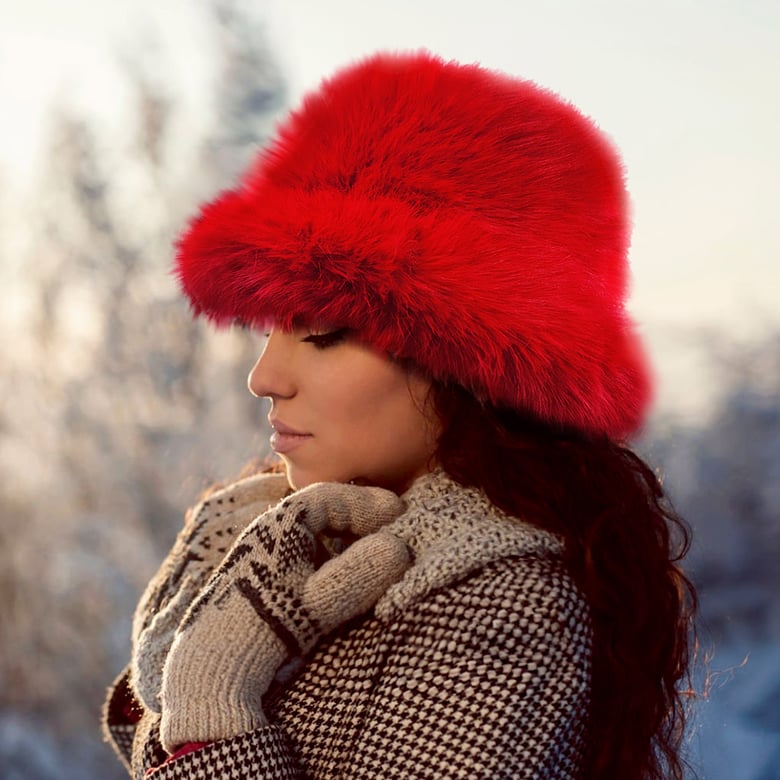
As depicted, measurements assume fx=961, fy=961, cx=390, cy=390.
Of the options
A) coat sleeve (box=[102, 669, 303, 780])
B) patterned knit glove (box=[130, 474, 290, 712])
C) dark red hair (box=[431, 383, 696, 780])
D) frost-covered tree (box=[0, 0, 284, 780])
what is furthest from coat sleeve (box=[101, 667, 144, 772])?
frost-covered tree (box=[0, 0, 284, 780])

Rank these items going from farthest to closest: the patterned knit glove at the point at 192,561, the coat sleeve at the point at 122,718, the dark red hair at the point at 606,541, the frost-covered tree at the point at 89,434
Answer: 1. the frost-covered tree at the point at 89,434
2. the coat sleeve at the point at 122,718
3. the patterned knit glove at the point at 192,561
4. the dark red hair at the point at 606,541

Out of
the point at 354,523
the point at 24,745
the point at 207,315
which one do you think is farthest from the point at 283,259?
the point at 24,745

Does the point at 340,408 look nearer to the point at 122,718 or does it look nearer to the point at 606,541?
the point at 606,541

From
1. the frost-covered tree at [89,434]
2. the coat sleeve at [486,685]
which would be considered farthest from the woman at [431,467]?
the frost-covered tree at [89,434]

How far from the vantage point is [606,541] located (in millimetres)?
1205

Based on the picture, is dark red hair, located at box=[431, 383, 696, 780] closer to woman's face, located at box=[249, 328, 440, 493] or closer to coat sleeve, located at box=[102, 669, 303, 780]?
woman's face, located at box=[249, 328, 440, 493]

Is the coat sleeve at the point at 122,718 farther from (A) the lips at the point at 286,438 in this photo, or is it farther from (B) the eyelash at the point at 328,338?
(B) the eyelash at the point at 328,338

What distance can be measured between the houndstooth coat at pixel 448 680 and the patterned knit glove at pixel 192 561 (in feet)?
0.72

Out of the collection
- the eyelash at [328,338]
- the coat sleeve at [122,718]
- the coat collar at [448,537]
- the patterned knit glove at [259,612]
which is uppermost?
the eyelash at [328,338]

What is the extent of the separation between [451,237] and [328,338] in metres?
0.21

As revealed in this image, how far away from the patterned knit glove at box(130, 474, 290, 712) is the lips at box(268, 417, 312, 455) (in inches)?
9.0

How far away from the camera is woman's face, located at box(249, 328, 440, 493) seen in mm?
1213

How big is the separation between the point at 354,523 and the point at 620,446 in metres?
0.40

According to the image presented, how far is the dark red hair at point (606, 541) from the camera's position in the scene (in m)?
1.17
